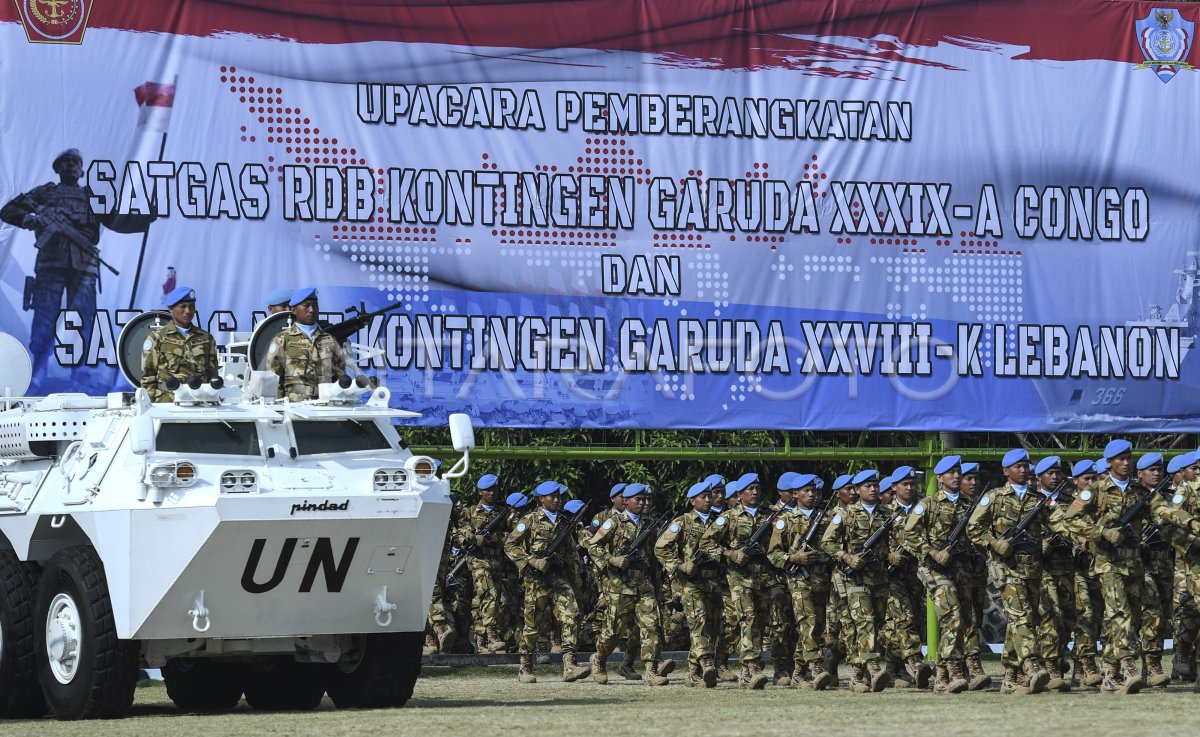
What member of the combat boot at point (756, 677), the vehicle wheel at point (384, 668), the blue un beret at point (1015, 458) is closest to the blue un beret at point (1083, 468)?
the blue un beret at point (1015, 458)

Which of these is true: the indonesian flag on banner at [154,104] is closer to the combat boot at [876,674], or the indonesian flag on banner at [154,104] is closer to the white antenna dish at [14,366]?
the white antenna dish at [14,366]

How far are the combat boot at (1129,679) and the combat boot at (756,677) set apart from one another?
244 cm

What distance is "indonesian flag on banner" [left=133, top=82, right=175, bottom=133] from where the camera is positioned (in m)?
15.2

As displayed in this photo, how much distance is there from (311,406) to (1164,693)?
5.44 meters

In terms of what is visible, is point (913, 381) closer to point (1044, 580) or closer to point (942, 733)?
point (1044, 580)

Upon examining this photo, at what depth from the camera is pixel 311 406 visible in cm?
1159

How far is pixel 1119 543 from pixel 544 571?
4691mm

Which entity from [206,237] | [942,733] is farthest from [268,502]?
[206,237]

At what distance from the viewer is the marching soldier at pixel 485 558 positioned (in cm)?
1694

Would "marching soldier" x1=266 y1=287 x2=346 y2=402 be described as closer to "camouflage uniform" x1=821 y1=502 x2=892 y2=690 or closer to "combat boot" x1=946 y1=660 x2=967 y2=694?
"camouflage uniform" x1=821 y1=502 x2=892 y2=690

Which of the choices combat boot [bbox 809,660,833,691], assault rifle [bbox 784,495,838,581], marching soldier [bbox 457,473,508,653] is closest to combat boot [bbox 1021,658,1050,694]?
combat boot [bbox 809,660,833,691]

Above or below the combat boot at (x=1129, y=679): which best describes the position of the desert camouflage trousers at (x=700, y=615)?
above

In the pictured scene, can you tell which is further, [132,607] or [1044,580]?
[1044,580]

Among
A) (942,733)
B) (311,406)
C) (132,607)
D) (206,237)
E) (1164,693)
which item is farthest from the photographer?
(206,237)
